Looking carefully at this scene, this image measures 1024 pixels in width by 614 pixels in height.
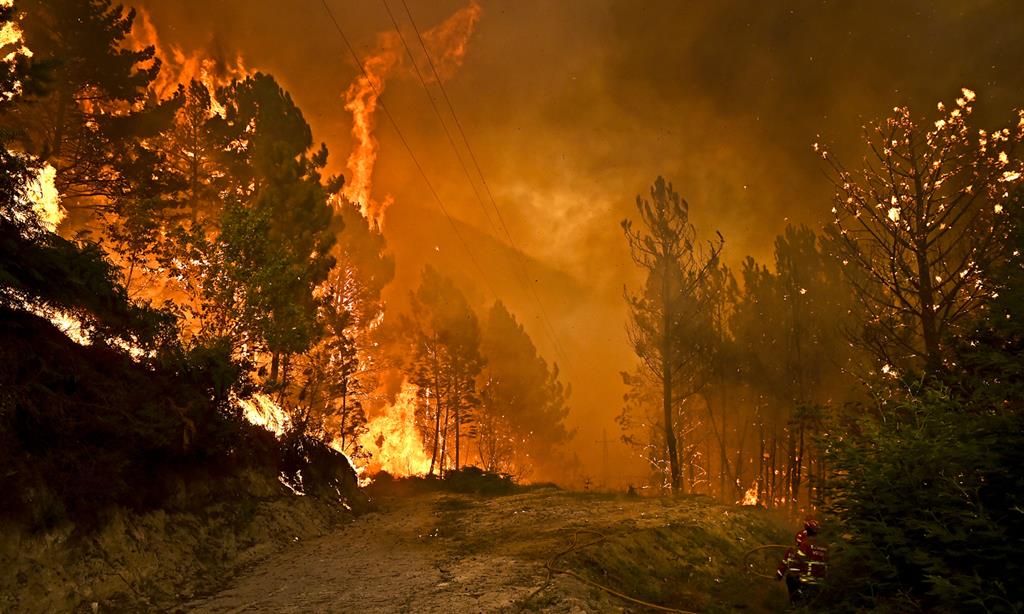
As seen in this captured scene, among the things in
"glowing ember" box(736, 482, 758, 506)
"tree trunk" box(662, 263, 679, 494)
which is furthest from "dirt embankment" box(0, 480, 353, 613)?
"glowing ember" box(736, 482, 758, 506)

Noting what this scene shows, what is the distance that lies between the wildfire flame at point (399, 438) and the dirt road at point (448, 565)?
29.3 meters

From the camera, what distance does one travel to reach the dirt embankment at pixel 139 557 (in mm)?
6449

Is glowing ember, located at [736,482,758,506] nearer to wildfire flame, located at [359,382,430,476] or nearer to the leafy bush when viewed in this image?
wildfire flame, located at [359,382,430,476]

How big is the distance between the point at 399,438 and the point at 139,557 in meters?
41.2

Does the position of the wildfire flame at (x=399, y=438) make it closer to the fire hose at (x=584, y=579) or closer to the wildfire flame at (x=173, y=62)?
the wildfire flame at (x=173, y=62)

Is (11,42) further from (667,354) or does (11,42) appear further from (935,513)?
(935,513)

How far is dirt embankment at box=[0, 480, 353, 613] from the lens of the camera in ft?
21.2

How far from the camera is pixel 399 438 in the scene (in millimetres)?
48312

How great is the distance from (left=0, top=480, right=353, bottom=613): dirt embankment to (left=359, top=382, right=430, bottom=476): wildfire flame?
34208 mm

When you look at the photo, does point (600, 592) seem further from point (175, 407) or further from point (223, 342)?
point (223, 342)

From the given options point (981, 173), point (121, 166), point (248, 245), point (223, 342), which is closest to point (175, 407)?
point (223, 342)

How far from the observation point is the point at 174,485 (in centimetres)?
1025

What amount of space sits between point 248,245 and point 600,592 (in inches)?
545

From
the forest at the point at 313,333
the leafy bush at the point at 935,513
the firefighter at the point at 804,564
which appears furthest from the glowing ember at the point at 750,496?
the leafy bush at the point at 935,513
